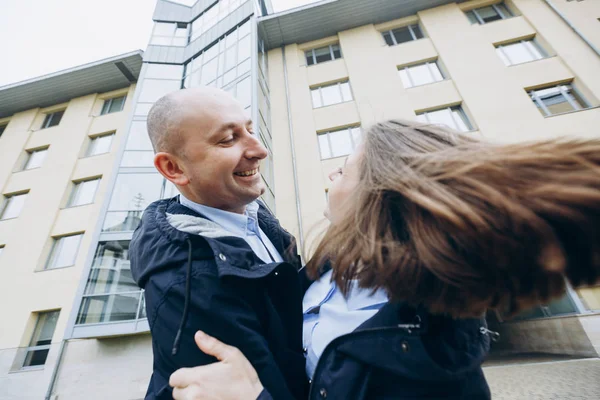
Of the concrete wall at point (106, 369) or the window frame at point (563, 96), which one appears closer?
the concrete wall at point (106, 369)

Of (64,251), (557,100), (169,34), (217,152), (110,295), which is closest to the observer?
(217,152)

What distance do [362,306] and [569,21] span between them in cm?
1464

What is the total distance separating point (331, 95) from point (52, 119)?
48.7ft

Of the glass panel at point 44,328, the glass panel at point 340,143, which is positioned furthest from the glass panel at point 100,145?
the glass panel at point 340,143

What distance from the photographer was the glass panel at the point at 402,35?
1222 centimetres

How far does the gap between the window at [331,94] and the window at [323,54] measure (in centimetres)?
190

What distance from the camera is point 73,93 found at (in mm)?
14320

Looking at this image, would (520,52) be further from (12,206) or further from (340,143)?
(12,206)

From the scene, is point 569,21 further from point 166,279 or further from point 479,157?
point 166,279

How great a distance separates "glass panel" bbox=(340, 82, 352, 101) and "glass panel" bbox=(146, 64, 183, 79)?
280 inches

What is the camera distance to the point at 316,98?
457 inches

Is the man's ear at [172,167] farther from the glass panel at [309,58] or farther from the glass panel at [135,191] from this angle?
the glass panel at [309,58]

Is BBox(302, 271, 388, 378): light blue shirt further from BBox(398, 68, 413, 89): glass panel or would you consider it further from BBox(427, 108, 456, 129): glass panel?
BBox(398, 68, 413, 89): glass panel

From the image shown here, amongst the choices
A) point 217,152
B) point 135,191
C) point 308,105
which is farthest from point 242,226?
point 308,105
